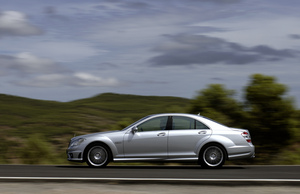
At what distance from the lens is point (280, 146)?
20688mm

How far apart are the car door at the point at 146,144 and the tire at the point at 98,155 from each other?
0.57 m

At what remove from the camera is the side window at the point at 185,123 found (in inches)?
562

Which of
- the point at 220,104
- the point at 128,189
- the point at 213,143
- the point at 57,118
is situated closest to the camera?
the point at 128,189

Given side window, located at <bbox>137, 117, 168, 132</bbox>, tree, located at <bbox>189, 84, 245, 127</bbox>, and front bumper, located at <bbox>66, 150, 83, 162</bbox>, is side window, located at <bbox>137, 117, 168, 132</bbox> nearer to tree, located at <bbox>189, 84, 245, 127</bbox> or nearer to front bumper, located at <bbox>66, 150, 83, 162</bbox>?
front bumper, located at <bbox>66, 150, 83, 162</bbox>

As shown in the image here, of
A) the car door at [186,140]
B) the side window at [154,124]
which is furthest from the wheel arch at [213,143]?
the side window at [154,124]

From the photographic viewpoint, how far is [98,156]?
14375 millimetres

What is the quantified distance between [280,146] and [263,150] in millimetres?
697

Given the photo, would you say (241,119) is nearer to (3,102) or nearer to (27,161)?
(27,161)

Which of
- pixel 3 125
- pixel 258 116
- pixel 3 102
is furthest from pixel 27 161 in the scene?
pixel 3 102

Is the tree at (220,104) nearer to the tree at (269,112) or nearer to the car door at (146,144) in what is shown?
the tree at (269,112)

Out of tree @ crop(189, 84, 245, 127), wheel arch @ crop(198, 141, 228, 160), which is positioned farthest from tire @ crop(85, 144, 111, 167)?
tree @ crop(189, 84, 245, 127)

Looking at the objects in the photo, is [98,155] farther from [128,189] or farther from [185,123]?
[128,189]

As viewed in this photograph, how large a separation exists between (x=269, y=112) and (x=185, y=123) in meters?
7.12

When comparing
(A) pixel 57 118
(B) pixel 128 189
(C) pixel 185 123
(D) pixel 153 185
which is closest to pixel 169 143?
(C) pixel 185 123
